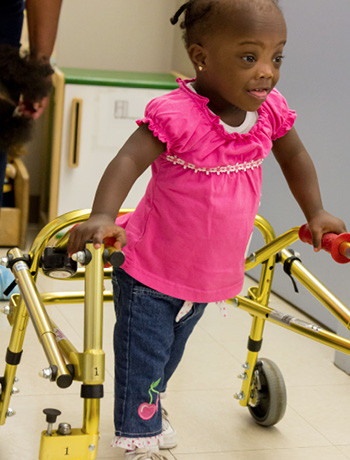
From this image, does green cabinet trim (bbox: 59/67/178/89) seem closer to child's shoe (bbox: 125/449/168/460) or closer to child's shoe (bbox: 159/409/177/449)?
child's shoe (bbox: 159/409/177/449)

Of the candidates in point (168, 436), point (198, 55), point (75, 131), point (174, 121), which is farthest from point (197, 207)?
point (75, 131)

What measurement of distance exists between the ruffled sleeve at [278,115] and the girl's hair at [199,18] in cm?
20

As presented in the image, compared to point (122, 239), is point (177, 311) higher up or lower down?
lower down

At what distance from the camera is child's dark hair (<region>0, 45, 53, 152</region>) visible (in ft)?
4.75

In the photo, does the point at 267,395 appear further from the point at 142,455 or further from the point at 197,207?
the point at 197,207

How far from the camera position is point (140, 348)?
4.75 ft

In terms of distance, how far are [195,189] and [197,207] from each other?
0.03m

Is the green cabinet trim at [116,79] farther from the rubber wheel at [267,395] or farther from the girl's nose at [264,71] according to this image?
the girl's nose at [264,71]

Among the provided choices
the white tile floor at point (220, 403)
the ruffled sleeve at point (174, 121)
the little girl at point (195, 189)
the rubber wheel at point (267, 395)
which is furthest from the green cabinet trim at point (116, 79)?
the ruffled sleeve at point (174, 121)

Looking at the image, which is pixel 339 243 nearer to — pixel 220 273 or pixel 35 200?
pixel 220 273

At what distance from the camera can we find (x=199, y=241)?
1403mm

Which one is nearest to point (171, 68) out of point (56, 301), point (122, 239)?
point (56, 301)

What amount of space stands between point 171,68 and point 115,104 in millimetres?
693

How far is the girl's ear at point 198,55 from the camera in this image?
1.34 metres
